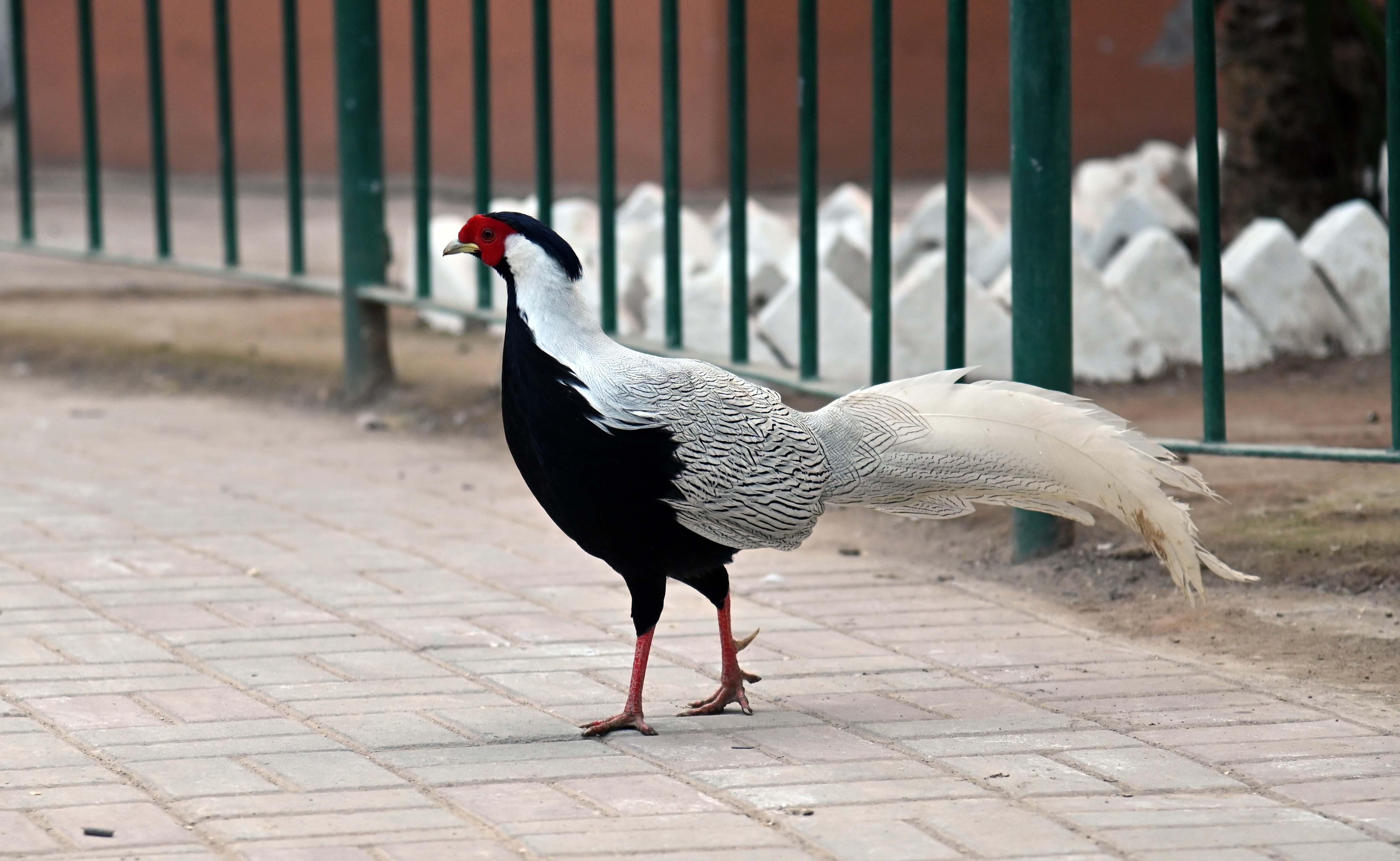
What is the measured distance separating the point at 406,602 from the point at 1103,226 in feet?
17.4

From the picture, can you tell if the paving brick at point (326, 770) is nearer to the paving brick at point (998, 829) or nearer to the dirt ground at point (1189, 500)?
the paving brick at point (998, 829)

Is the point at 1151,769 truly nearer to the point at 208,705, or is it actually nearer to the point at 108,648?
the point at 208,705

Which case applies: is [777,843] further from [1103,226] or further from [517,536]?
[1103,226]

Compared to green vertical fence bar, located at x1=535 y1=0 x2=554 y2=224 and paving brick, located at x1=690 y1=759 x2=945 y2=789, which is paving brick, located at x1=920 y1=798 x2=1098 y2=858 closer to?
paving brick, located at x1=690 y1=759 x2=945 y2=789

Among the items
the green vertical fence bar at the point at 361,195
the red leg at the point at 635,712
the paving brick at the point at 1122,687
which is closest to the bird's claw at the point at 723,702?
the red leg at the point at 635,712

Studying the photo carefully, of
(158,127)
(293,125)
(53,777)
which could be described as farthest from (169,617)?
(158,127)

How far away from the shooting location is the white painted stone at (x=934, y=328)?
721cm

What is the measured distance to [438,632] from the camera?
4508mm

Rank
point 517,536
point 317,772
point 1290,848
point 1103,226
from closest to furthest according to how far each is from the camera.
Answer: point 1290,848, point 317,772, point 517,536, point 1103,226

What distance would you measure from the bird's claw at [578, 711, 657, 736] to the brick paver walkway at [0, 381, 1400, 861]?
1.8 inches

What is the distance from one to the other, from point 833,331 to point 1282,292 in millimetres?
1927

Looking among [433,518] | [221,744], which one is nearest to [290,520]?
[433,518]

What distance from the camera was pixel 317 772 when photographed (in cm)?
341

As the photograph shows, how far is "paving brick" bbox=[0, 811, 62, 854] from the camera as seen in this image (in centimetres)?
299
